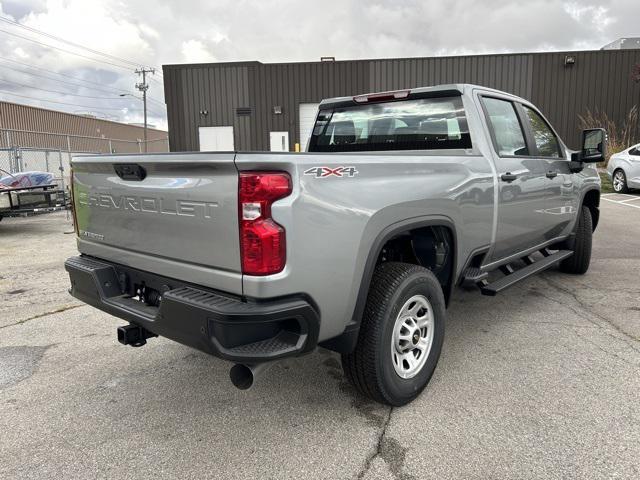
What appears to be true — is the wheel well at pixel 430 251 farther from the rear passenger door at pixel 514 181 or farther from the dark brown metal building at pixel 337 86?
the dark brown metal building at pixel 337 86

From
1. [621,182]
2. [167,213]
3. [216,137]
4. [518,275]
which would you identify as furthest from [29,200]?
[216,137]

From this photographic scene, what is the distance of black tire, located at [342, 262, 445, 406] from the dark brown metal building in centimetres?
1955

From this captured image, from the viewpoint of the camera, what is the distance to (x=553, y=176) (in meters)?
4.49

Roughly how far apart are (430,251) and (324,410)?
1234 mm

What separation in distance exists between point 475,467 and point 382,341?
723mm

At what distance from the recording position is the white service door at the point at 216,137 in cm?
2420

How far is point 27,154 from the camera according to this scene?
1576 centimetres

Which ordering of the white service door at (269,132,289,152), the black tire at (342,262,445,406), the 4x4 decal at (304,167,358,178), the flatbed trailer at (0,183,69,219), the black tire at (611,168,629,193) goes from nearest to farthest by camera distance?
1. the 4x4 decal at (304,167,358,178)
2. the black tire at (342,262,445,406)
3. the flatbed trailer at (0,183,69,219)
4. the black tire at (611,168,629,193)
5. the white service door at (269,132,289,152)

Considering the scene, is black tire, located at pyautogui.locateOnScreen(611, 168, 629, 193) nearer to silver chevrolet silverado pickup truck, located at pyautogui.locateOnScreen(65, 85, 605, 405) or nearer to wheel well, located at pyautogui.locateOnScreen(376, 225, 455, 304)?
silver chevrolet silverado pickup truck, located at pyautogui.locateOnScreen(65, 85, 605, 405)

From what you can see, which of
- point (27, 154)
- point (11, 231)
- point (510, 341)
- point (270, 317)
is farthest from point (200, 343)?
point (27, 154)

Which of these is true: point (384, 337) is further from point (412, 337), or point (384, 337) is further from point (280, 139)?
point (280, 139)

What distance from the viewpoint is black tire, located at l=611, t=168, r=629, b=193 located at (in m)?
13.8

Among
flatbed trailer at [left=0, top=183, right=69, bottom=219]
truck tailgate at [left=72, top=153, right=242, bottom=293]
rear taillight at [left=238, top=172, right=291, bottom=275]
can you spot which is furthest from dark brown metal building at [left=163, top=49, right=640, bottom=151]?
rear taillight at [left=238, top=172, right=291, bottom=275]

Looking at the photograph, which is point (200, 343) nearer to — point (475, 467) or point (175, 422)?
point (175, 422)
